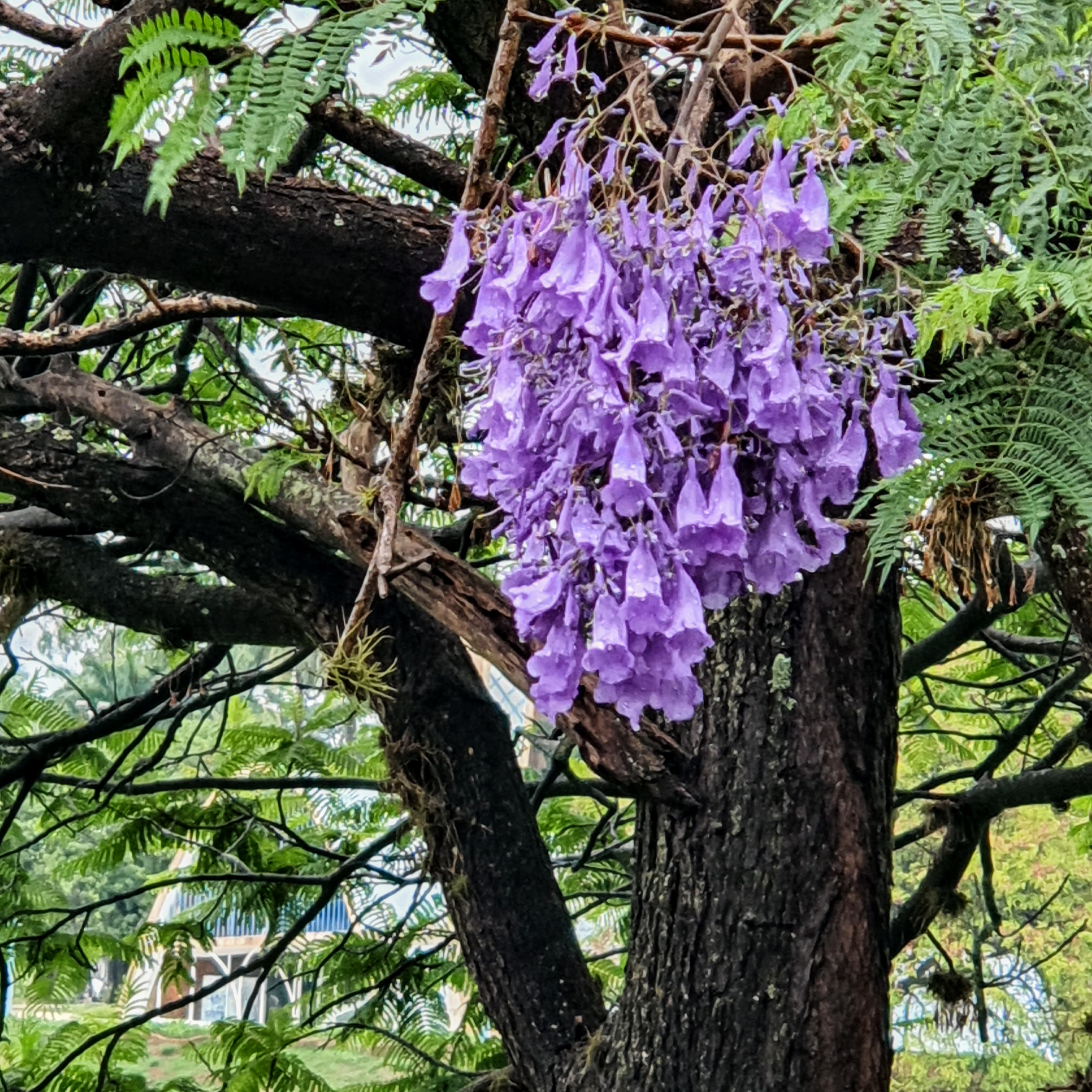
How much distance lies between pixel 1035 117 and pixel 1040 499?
0.96 ft

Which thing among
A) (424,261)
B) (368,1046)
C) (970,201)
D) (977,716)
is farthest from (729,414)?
(977,716)

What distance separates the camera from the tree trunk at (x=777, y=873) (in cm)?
197

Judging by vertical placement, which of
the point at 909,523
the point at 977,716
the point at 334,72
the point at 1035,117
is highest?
the point at 977,716

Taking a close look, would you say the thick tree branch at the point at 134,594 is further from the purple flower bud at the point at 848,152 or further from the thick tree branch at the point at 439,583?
the purple flower bud at the point at 848,152

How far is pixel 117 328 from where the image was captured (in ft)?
7.54

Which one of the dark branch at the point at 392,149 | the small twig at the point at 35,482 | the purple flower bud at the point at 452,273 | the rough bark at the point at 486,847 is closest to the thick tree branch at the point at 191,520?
the small twig at the point at 35,482

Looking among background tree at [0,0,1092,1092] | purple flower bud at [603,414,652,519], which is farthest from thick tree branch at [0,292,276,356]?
purple flower bud at [603,414,652,519]

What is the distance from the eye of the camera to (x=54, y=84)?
1.69 meters

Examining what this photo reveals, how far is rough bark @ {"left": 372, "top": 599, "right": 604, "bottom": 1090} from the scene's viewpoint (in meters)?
2.28

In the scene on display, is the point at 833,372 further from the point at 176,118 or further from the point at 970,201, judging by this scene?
the point at 176,118

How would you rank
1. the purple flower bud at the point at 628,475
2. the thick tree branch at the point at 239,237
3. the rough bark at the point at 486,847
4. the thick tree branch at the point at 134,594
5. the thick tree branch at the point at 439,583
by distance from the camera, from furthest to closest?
1. the thick tree branch at the point at 134,594
2. the rough bark at the point at 486,847
3. the thick tree branch at the point at 439,583
4. the thick tree branch at the point at 239,237
5. the purple flower bud at the point at 628,475

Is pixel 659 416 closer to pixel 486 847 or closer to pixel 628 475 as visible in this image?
pixel 628 475

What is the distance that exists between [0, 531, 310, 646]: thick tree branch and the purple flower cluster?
199 cm

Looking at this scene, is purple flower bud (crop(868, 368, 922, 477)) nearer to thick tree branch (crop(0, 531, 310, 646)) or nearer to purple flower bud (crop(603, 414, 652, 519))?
purple flower bud (crop(603, 414, 652, 519))
